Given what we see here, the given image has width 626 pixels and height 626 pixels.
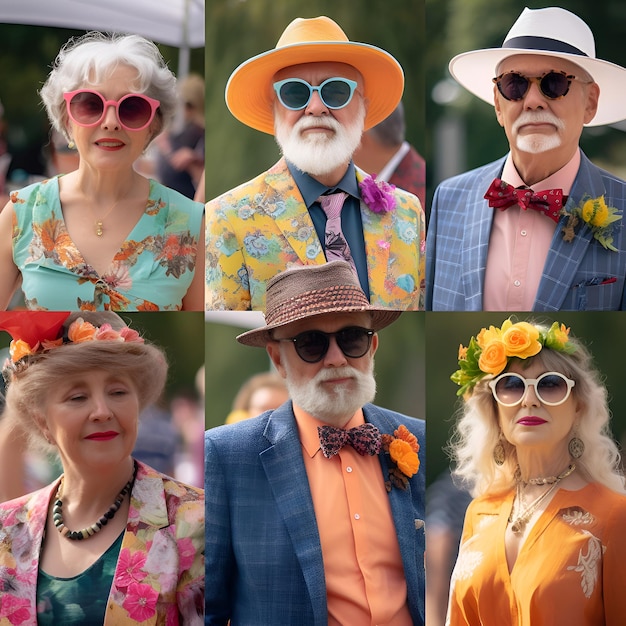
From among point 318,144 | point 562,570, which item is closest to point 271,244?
point 318,144

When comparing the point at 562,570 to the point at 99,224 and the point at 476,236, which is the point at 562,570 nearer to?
the point at 476,236

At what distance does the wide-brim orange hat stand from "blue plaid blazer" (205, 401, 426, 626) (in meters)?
1.43

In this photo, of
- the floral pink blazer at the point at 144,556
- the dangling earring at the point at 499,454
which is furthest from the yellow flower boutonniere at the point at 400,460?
the floral pink blazer at the point at 144,556

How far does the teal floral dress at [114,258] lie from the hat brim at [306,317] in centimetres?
37

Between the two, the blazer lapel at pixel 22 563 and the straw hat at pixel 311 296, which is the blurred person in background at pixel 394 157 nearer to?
the straw hat at pixel 311 296

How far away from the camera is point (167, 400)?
510cm

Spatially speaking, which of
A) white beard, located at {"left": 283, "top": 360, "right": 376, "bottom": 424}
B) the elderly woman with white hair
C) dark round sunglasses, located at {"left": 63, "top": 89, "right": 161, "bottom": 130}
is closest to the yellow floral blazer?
the elderly woman with white hair

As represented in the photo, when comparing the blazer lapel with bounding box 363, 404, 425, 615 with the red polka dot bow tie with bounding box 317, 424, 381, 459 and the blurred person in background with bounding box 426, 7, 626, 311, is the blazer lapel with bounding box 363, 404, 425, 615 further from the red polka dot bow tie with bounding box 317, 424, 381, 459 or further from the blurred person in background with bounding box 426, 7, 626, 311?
the blurred person in background with bounding box 426, 7, 626, 311

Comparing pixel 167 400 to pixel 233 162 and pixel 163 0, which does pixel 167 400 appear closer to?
pixel 233 162

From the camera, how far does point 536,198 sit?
16.5ft

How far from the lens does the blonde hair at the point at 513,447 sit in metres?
5.07

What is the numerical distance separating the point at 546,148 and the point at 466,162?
0.41 metres

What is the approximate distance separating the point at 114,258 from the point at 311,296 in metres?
0.94

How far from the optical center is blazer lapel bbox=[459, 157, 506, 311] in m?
5.12
